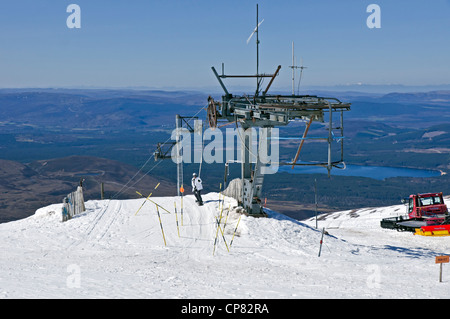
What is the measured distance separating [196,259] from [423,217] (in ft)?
64.6

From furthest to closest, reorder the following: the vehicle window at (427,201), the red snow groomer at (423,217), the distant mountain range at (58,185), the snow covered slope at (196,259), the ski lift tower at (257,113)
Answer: the distant mountain range at (58,185), the vehicle window at (427,201), the red snow groomer at (423,217), the ski lift tower at (257,113), the snow covered slope at (196,259)

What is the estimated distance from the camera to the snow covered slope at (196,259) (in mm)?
15867

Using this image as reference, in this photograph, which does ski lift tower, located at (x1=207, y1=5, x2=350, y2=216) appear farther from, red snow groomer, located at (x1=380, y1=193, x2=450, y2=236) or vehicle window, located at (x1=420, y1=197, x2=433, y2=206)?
vehicle window, located at (x1=420, y1=197, x2=433, y2=206)

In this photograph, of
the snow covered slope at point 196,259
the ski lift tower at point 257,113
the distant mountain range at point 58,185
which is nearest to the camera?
A: the snow covered slope at point 196,259

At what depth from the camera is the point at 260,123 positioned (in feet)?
82.2

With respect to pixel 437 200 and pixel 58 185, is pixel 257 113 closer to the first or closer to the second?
pixel 437 200

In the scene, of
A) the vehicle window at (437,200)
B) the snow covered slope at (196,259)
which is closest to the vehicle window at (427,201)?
the vehicle window at (437,200)

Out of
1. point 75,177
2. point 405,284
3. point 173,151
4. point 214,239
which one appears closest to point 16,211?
point 75,177

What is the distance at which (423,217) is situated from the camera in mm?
35438

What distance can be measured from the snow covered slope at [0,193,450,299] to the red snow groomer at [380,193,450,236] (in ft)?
5.80

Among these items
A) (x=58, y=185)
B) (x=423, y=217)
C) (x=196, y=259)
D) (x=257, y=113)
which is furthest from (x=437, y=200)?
(x=58, y=185)

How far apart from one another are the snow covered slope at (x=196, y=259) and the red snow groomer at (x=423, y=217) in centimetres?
177

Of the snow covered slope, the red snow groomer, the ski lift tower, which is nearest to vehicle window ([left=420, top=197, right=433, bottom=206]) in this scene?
the red snow groomer

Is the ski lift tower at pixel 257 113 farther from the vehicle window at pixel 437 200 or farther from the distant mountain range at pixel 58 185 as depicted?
the distant mountain range at pixel 58 185
